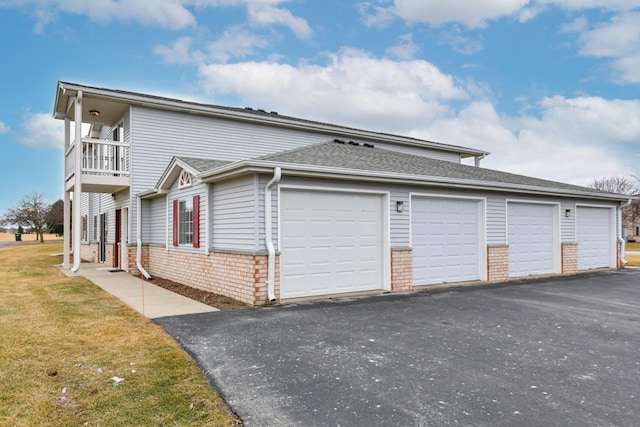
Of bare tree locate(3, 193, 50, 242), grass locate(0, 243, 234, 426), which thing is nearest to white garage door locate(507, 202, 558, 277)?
grass locate(0, 243, 234, 426)

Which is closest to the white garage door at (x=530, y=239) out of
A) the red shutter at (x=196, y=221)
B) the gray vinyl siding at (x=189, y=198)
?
the gray vinyl siding at (x=189, y=198)

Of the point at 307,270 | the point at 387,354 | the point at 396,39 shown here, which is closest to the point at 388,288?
the point at 307,270

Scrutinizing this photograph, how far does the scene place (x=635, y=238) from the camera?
54094mm

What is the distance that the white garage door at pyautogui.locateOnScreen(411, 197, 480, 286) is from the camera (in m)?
10.3

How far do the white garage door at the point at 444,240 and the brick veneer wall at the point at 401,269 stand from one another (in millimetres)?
266

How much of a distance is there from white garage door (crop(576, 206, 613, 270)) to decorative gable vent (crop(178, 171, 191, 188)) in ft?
41.6

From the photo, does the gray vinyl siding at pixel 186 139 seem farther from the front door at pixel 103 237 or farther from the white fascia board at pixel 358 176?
the white fascia board at pixel 358 176

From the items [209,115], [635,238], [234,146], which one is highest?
[209,115]

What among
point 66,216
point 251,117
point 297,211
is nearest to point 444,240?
point 297,211

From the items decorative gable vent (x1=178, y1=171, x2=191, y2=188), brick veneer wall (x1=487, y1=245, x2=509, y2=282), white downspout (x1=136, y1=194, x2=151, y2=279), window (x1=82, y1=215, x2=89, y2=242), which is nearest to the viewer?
decorative gable vent (x1=178, y1=171, x2=191, y2=188)

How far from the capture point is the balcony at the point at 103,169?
1311 centimetres

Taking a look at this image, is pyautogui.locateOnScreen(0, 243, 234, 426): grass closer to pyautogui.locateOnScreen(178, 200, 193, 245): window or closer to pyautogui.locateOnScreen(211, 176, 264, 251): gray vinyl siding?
pyautogui.locateOnScreen(211, 176, 264, 251): gray vinyl siding

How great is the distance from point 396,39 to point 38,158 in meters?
26.1

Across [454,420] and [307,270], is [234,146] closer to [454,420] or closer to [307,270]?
[307,270]
